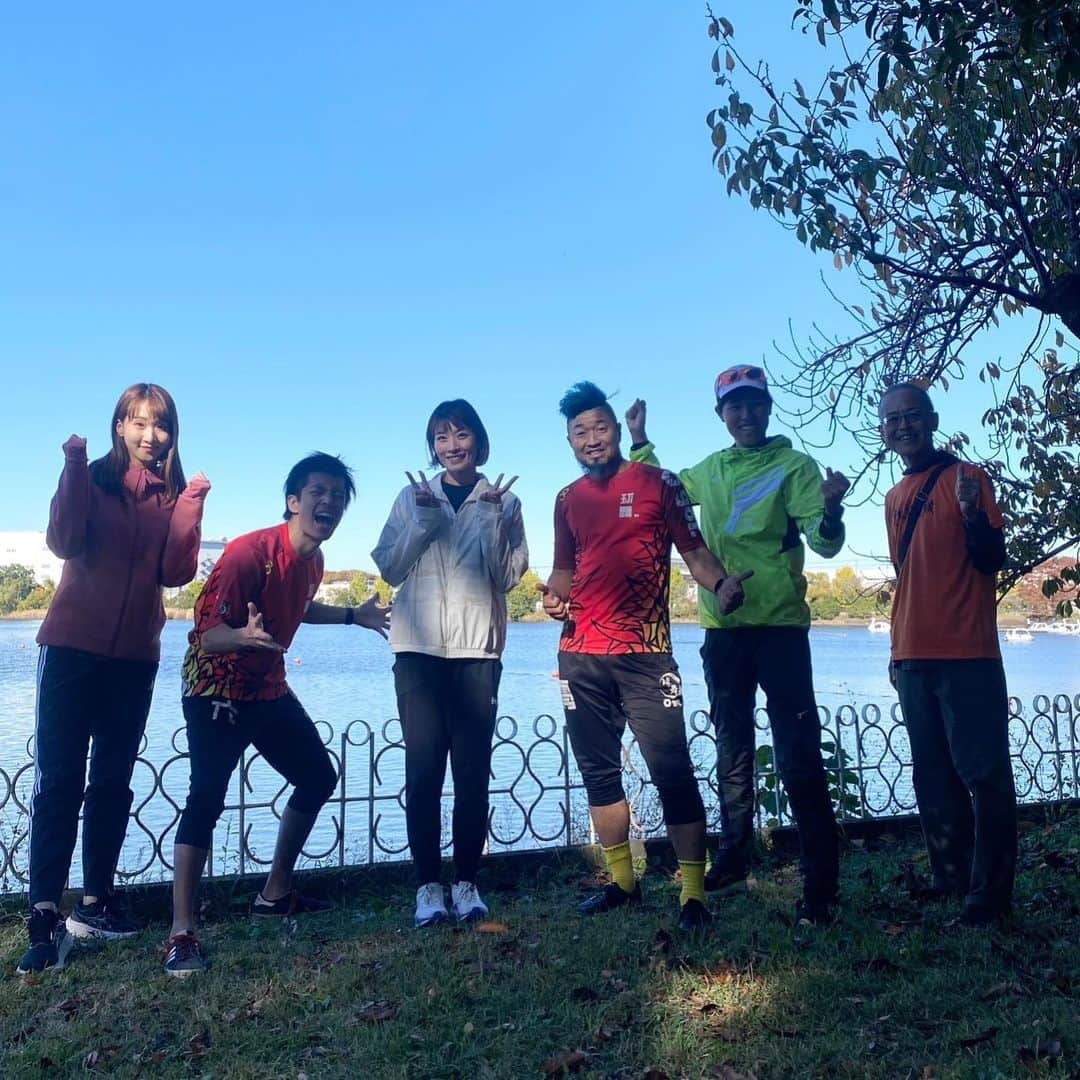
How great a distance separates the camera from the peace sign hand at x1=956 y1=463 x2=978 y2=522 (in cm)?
349

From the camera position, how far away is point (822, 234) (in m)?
4.84

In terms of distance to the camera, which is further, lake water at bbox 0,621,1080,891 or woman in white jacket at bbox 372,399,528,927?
lake water at bbox 0,621,1080,891

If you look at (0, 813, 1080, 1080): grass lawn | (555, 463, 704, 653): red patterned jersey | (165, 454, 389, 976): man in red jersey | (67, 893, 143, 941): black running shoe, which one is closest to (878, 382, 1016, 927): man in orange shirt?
(0, 813, 1080, 1080): grass lawn

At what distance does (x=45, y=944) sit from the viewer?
3332mm

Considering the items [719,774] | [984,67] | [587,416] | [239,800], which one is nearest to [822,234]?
[984,67]

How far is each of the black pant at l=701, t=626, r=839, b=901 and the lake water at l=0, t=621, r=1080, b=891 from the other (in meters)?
1.07

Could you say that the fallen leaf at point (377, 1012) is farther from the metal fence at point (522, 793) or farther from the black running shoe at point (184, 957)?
the metal fence at point (522, 793)

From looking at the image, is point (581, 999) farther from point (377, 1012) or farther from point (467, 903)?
point (467, 903)

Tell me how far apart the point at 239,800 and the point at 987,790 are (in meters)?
3.14

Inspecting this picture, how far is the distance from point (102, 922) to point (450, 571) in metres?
1.91

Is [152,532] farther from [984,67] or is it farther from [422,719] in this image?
[984,67]

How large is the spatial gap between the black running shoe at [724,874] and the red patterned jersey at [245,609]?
198cm

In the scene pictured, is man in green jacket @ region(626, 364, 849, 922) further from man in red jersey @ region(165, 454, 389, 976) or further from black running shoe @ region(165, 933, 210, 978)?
black running shoe @ region(165, 933, 210, 978)

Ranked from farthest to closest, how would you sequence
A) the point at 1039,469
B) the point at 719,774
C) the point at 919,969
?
the point at 1039,469, the point at 719,774, the point at 919,969
